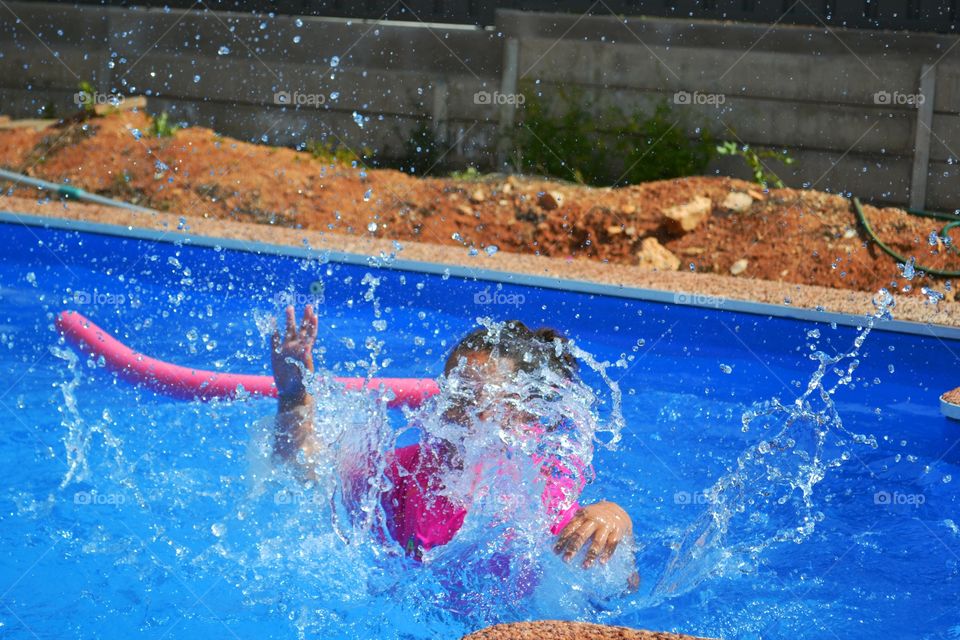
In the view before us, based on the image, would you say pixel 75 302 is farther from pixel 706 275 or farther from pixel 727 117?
pixel 727 117

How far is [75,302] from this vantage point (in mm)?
6406

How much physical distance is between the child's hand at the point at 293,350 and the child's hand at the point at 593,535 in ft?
3.13

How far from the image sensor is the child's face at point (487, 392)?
121 inches

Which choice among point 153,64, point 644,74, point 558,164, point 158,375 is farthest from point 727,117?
point 158,375

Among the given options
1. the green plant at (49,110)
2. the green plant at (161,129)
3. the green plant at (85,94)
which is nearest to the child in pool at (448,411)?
the green plant at (161,129)

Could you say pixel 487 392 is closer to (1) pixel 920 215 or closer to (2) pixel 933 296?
(2) pixel 933 296

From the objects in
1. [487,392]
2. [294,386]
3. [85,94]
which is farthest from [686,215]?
[85,94]

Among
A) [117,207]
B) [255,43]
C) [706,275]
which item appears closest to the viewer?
[706,275]

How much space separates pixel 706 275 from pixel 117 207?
12.7ft

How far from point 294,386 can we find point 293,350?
149mm

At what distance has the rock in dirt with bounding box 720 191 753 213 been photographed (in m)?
7.81

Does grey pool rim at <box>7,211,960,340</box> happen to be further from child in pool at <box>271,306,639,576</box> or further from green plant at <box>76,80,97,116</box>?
green plant at <box>76,80,97,116</box>

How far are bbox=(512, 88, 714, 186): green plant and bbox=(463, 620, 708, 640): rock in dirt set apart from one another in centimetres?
671

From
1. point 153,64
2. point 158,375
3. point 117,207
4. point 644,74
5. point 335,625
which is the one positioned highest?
point 644,74
